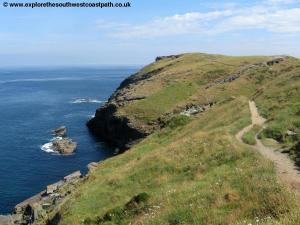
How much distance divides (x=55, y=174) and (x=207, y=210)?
212ft

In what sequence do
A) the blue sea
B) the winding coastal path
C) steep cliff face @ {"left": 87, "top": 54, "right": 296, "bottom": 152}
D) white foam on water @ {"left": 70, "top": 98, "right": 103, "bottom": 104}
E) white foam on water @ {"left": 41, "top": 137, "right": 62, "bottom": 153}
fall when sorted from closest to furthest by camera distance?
1. the winding coastal path
2. the blue sea
3. white foam on water @ {"left": 41, "top": 137, "right": 62, "bottom": 153}
4. steep cliff face @ {"left": 87, "top": 54, "right": 296, "bottom": 152}
5. white foam on water @ {"left": 70, "top": 98, "right": 103, "bottom": 104}

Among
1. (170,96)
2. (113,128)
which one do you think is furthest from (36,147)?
(170,96)

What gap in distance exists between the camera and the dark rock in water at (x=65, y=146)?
9450 cm

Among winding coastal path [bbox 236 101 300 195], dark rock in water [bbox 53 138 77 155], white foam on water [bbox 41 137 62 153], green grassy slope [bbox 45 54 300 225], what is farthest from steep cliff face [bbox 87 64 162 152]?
winding coastal path [bbox 236 101 300 195]

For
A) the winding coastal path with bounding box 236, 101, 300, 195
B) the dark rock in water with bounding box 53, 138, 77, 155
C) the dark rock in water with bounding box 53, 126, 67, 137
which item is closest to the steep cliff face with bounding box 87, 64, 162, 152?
the dark rock in water with bounding box 53, 126, 67, 137

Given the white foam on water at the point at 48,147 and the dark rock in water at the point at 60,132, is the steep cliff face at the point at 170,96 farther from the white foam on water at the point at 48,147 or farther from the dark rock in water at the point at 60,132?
the white foam on water at the point at 48,147

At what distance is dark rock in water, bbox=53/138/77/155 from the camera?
9450 cm

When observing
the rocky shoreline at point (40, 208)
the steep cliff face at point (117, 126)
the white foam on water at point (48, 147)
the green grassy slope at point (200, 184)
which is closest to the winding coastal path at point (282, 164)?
the green grassy slope at point (200, 184)

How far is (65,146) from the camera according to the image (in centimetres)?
9706

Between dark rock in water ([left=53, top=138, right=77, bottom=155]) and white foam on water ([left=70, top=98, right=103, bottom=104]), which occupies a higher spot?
dark rock in water ([left=53, top=138, right=77, bottom=155])

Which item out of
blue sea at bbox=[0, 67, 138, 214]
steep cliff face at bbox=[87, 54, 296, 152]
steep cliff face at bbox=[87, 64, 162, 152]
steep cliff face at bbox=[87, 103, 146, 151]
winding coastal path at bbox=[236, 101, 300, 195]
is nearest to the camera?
winding coastal path at bbox=[236, 101, 300, 195]

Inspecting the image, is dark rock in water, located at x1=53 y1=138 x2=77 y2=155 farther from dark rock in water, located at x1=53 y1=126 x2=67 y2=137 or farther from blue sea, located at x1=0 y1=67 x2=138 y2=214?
dark rock in water, located at x1=53 y1=126 x2=67 y2=137

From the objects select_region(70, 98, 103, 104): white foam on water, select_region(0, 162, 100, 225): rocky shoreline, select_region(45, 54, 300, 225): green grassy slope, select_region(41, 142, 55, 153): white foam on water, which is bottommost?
select_region(70, 98, 103, 104): white foam on water

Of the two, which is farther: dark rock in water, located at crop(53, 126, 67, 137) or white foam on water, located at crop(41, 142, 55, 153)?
dark rock in water, located at crop(53, 126, 67, 137)
